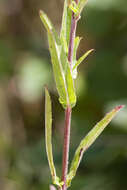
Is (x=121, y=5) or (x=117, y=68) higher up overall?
(x=121, y=5)

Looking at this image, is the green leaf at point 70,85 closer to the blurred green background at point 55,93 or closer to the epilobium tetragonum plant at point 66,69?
the epilobium tetragonum plant at point 66,69

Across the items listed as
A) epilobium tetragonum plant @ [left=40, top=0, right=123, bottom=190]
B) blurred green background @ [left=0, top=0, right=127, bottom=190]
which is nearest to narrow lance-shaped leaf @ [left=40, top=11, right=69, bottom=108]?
epilobium tetragonum plant @ [left=40, top=0, right=123, bottom=190]

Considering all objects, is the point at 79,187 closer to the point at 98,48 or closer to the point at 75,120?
the point at 75,120

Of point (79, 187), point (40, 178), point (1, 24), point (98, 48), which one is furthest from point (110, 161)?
point (1, 24)

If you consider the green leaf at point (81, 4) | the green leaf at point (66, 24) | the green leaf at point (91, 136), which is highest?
the green leaf at point (81, 4)

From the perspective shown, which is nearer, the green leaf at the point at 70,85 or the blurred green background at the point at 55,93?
the green leaf at the point at 70,85

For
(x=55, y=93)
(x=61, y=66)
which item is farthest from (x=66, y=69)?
(x=55, y=93)

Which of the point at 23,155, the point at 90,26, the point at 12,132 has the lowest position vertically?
the point at 12,132

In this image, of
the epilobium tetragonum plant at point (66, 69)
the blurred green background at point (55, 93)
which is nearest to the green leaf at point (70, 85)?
the epilobium tetragonum plant at point (66, 69)
